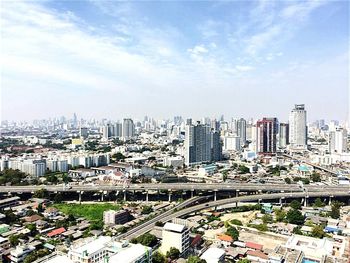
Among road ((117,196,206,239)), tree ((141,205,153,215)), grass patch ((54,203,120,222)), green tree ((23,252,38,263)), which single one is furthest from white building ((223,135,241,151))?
green tree ((23,252,38,263))

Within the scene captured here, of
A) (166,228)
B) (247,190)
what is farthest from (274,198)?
(166,228)

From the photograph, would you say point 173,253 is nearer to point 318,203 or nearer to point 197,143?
point 318,203

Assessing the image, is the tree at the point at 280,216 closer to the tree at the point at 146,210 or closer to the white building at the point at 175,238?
the white building at the point at 175,238

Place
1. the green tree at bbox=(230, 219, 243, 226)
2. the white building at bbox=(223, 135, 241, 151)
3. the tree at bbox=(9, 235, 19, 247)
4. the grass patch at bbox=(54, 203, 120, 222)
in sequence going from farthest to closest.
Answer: the white building at bbox=(223, 135, 241, 151), the grass patch at bbox=(54, 203, 120, 222), the green tree at bbox=(230, 219, 243, 226), the tree at bbox=(9, 235, 19, 247)

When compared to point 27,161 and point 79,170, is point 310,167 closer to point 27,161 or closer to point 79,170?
point 79,170

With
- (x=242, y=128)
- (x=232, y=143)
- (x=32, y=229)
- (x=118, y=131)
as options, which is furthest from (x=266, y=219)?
(x=118, y=131)

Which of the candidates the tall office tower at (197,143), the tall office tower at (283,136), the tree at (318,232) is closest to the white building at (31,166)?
the tall office tower at (197,143)

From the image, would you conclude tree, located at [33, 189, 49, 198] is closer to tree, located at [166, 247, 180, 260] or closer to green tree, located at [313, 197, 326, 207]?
tree, located at [166, 247, 180, 260]
